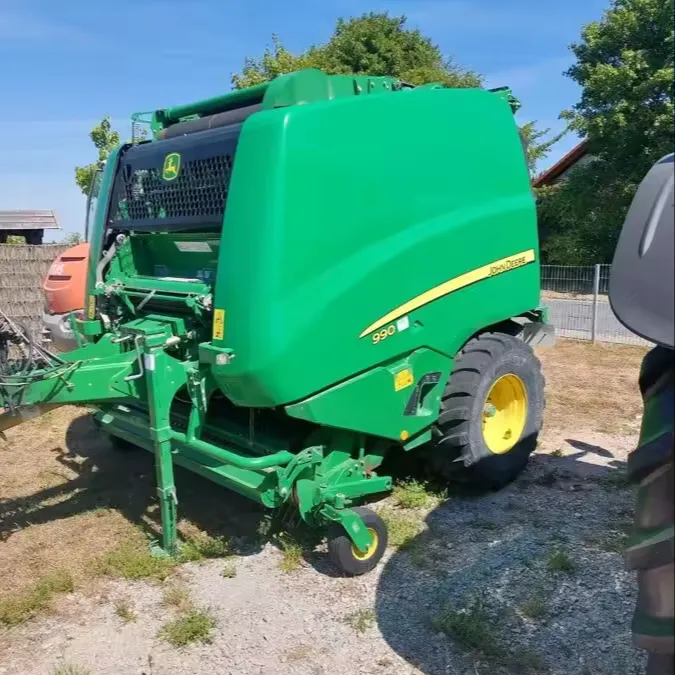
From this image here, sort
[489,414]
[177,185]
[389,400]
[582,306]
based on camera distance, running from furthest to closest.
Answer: [582,306] → [489,414] → [177,185] → [389,400]

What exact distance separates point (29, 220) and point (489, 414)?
18.2 m

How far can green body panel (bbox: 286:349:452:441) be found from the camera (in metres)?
3.36

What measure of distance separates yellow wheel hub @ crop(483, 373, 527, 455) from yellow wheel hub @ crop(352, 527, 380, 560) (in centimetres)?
123

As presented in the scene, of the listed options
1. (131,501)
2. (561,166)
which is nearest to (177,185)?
(131,501)

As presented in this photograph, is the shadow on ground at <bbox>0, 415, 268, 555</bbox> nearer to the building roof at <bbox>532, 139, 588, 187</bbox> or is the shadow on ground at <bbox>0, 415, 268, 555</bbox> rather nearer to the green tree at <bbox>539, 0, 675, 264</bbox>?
the green tree at <bbox>539, 0, 675, 264</bbox>

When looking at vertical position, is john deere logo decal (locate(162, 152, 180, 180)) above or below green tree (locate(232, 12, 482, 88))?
below

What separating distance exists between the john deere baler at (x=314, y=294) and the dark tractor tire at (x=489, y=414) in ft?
0.05

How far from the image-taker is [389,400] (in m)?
3.63

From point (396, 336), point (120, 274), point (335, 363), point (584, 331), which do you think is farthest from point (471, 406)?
point (584, 331)

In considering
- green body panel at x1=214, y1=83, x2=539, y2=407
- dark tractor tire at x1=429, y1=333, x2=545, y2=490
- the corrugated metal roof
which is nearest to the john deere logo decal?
green body panel at x1=214, y1=83, x2=539, y2=407

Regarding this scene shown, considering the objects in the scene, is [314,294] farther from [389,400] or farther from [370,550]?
[370,550]

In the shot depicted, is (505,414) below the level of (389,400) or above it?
below

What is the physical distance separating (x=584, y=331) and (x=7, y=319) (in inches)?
360

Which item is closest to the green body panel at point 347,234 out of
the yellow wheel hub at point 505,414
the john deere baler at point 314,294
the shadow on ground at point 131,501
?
the john deere baler at point 314,294
